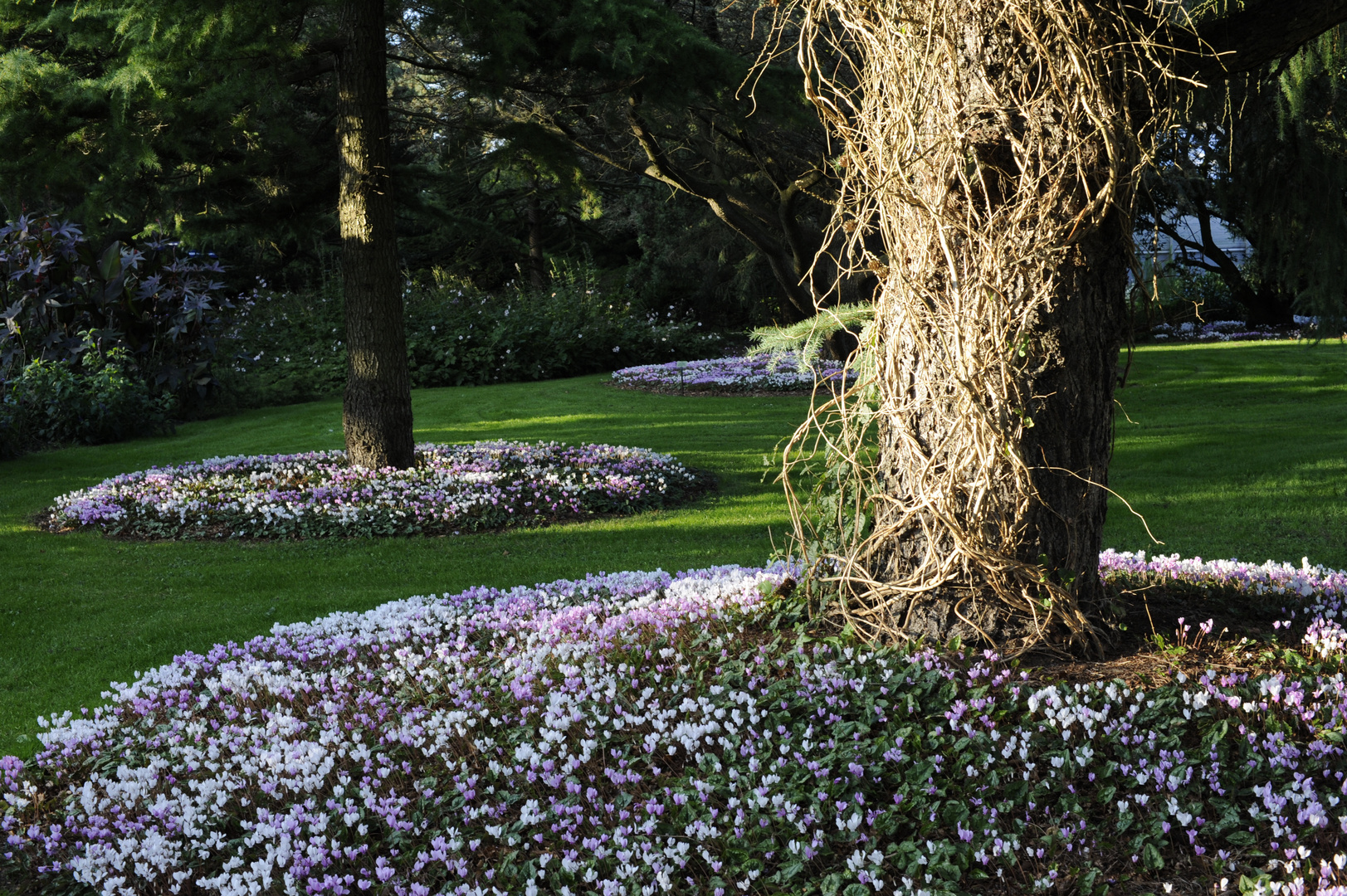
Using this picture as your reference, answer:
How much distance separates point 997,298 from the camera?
125 inches

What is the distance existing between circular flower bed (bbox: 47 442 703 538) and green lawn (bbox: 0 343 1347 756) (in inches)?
11.6

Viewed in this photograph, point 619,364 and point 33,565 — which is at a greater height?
point 619,364

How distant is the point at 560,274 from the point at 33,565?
1759cm

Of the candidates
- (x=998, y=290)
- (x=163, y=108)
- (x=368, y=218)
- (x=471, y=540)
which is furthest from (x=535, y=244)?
(x=998, y=290)

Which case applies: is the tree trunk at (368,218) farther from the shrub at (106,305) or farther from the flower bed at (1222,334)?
the flower bed at (1222,334)

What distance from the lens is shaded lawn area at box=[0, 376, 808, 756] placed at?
16.1ft

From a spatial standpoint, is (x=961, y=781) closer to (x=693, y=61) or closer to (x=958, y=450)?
(x=958, y=450)

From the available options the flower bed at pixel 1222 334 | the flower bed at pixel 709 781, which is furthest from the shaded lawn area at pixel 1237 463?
the flower bed at pixel 1222 334

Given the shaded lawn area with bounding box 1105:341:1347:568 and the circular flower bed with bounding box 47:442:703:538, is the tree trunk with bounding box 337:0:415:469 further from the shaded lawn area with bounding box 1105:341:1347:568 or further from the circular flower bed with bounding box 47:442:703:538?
the shaded lawn area with bounding box 1105:341:1347:568

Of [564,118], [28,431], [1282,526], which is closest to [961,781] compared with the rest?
[1282,526]

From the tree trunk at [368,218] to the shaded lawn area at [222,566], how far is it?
1.47 meters

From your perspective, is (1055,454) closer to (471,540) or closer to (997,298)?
(997,298)

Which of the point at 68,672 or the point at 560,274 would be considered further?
the point at 560,274

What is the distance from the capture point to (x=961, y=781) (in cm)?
275
